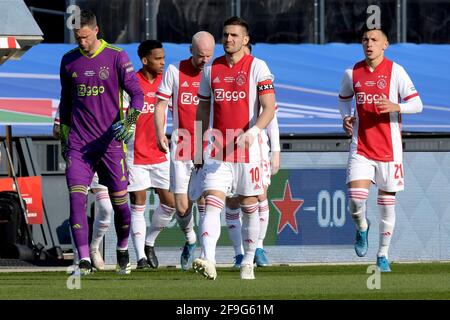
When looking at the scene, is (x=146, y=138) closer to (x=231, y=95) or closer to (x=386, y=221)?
(x=386, y=221)

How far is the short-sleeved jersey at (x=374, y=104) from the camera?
53.4 ft

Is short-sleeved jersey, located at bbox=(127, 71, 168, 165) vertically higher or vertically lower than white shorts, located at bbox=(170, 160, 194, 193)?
higher

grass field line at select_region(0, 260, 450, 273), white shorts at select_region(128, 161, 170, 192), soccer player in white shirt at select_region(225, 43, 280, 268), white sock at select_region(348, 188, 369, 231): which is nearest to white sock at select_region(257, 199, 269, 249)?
soccer player in white shirt at select_region(225, 43, 280, 268)

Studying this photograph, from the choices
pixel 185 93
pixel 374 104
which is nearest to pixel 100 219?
pixel 185 93

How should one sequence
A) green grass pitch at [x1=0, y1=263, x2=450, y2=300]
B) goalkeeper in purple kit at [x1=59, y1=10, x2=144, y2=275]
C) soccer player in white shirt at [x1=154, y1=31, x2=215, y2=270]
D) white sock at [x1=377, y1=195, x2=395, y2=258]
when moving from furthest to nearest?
soccer player in white shirt at [x1=154, y1=31, x2=215, y2=270], white sock at [x1=377, y1=195, x2=395, y2=258], goalkeeper in purple kit at [x1=59, y1=10, x2=144, y2=275], green grass pitch at [x1=0, y1=263, x2=450, y2=300]

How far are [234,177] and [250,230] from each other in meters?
0.66

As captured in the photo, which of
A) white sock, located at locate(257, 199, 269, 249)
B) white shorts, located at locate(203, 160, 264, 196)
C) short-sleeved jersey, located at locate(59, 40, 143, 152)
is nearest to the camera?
white shorts, located at locate(203, 160, 264, 196)

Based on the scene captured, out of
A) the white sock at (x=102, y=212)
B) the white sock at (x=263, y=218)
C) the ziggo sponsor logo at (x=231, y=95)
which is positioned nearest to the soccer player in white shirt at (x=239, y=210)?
the white sock at (x=263, y=218)

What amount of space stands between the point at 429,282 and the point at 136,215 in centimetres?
447

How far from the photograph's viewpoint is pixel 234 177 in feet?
46.6

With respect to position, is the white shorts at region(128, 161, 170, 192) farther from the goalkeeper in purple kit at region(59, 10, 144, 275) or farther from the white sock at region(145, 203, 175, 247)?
the goalkeeper in purple kit at region(59, 10, 144, 275)

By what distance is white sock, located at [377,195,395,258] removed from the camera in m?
16.4

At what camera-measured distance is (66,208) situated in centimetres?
2128

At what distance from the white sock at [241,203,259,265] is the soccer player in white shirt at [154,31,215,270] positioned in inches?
92.2
